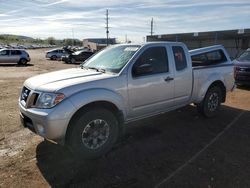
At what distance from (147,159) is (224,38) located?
34.5 meters

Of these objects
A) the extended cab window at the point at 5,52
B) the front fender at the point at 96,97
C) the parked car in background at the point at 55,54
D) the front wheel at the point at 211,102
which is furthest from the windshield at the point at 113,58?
the parked car in background at the point at 55,54

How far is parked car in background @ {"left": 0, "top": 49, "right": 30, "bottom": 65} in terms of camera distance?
27703 mm

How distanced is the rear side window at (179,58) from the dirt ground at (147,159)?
1.35 m

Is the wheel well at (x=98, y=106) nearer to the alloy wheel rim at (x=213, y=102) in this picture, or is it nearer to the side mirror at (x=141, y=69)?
the side mirror at (x=141, y=69)

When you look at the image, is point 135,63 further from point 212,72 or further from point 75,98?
point 212,72

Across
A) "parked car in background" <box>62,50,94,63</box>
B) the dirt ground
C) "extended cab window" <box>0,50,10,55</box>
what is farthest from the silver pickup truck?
"parked car in background" <box>62,50,94,63</box>

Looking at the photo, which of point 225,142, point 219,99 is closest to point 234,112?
point 219,99

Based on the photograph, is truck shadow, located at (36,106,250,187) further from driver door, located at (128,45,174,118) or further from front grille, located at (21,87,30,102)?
front grille, located at (21,87,30,102)

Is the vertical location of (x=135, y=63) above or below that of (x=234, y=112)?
above

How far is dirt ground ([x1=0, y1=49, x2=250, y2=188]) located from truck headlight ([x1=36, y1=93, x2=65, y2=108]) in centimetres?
98

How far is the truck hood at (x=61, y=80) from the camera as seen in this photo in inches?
173

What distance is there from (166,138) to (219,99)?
2.52 m

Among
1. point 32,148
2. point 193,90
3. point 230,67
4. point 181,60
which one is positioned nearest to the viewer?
point 32,148

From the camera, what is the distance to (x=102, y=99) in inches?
182
